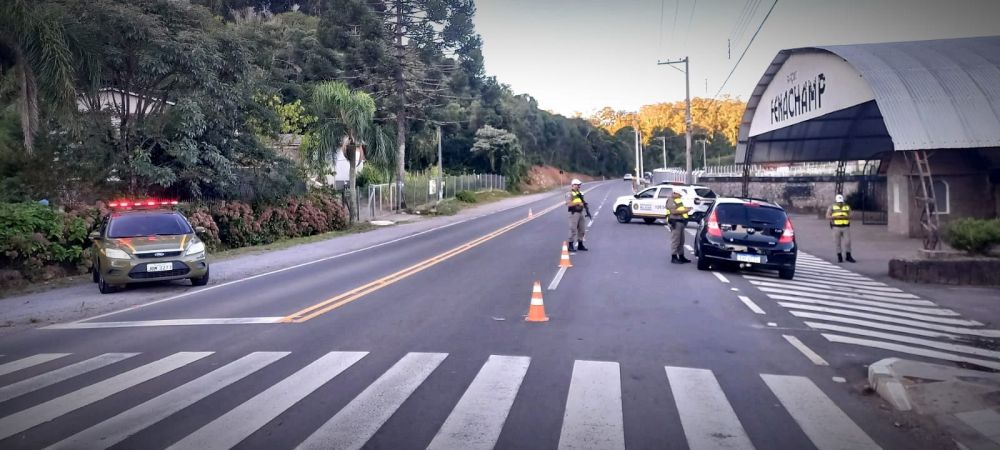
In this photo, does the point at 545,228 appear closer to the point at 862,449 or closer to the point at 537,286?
the point at 537,286

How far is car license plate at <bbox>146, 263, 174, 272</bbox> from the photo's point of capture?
49.9ft

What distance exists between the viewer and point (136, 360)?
8.95 meters

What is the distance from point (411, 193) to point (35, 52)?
101ft

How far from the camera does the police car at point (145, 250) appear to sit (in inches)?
594

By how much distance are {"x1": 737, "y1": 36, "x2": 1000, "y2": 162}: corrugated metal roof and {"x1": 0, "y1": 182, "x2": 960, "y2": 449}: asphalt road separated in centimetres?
834

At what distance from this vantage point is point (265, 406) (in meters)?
6.86

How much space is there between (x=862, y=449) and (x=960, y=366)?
3.72m

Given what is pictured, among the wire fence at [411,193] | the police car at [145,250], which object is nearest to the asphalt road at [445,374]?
the police car at [145,250]

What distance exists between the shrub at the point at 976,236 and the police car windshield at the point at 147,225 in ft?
53.9

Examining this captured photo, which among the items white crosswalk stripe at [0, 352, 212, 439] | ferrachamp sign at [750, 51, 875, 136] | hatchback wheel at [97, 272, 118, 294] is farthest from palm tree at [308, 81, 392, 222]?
white crosswalk stripe at [0, 352, 212, 439]

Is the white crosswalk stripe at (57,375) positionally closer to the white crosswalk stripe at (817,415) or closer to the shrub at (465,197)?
the white crosswalk stripe at (817,415)

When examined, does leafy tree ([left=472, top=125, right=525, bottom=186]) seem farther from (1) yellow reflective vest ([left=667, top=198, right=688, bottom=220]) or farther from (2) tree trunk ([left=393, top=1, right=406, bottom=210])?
(1) yellow reflective vest ([left=667, top=198, right=688, bottom=220])

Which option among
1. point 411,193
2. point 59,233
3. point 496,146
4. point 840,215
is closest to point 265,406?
point 59,233

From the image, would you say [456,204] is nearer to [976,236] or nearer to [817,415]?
[976,236]
